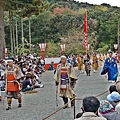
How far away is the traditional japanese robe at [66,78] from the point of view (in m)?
11.0

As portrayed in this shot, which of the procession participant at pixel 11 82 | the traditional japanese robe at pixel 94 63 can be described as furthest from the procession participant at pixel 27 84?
the traditional japanese robe at pixel 94 63

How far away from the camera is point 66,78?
11.0 metres

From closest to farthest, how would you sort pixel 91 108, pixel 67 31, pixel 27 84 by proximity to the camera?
1. pixel 91 108
2. pixel 27 84
3. pixel 67 31

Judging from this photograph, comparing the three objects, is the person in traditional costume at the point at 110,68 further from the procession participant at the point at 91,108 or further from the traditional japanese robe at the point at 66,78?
the procession participant at the point at 91,108

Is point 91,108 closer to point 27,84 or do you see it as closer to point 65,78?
point 65,78

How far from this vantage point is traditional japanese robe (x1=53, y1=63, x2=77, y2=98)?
1098cm

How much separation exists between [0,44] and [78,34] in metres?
35.0

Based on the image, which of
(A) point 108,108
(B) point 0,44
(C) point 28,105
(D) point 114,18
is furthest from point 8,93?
(D) point 114,18

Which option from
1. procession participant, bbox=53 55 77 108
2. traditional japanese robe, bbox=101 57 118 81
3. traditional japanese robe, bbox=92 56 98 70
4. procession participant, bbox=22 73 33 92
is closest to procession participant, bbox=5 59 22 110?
procession participant, bbox=53 55 77 108

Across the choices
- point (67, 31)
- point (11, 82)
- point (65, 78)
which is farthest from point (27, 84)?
point (67, 31)

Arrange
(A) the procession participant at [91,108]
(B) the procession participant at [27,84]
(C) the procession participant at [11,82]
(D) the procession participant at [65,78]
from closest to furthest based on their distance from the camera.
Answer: (A) the procession participant at [91,108] → (D) the procession participant at [65,78] → (C) the procession participant at [11,82] → (B) the procession participant at [27,84]

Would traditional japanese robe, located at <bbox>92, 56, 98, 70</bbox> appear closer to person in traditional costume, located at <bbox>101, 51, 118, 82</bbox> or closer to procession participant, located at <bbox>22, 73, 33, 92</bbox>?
person in traditional costume, located at <bbox>101, 51, 118, 82</bbox>

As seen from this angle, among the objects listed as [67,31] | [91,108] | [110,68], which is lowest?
[110,68]

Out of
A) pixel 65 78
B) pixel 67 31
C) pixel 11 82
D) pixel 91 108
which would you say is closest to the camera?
pixel 91 108
